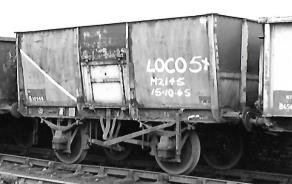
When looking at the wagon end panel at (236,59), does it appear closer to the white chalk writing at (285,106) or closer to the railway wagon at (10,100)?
the white chalk writing at (285,106)

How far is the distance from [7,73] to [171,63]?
541 cm

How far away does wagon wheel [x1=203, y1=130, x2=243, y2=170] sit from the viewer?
997 cm

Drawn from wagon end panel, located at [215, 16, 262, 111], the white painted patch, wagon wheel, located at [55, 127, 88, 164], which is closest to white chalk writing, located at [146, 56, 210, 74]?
wagon end panel, located at [215, 16, 262, 111]

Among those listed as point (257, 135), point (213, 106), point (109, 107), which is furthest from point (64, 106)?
point (257, 135)

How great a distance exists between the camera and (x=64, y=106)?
10.2 m

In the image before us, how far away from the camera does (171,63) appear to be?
8.45 metres

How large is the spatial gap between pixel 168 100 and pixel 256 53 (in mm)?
1903

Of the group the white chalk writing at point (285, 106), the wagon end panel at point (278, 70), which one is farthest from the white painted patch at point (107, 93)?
the white chalk writing at point (285, 106)

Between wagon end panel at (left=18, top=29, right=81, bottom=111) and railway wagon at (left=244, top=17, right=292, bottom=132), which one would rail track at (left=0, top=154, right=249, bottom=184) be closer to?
wagon end panel at (left=18, top=29, right=81, bottom=111)

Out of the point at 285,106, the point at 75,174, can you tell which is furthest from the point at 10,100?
the point at 285,106

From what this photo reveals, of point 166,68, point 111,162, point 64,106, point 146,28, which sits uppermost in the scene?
point 146,28

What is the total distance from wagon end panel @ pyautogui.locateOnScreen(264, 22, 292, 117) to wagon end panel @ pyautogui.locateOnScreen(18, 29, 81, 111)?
13.3ft

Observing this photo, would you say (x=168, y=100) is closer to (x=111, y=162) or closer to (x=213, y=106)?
(x=213, y=106)

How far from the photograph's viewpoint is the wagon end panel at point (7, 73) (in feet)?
39.2
